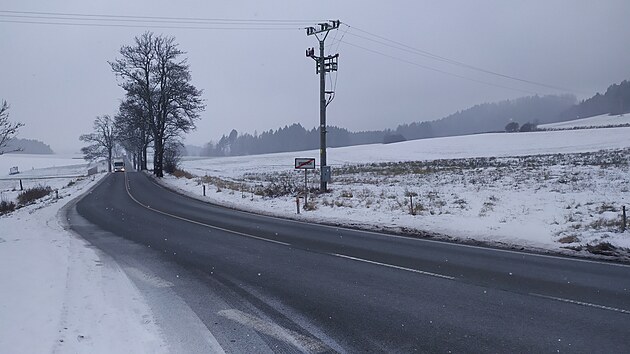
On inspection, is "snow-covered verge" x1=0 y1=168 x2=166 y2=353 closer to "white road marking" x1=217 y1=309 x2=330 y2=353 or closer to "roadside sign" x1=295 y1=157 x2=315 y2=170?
"white road marking" x1=217 y1=309 x2=330 y2=353

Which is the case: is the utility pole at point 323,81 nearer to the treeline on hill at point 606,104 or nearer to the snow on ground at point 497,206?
the snow on ground at point 497,206

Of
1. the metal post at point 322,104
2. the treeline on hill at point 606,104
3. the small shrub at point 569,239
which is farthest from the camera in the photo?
the treeline on hill at point 606,104

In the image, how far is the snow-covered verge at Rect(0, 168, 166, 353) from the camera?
17.4 feet

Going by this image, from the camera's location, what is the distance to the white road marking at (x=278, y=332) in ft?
17.4

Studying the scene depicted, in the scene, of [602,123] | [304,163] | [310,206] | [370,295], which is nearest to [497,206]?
[310,206]


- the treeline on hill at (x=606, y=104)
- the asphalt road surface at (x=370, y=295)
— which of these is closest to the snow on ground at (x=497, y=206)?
the asphalt road surface at (x=370, y=295)

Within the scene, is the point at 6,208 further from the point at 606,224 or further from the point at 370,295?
the point at 606,224

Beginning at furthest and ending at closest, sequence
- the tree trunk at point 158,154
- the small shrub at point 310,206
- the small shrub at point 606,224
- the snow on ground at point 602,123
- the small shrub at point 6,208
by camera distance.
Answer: the snow on ground at point 602,123, the tree trunk at point 158,154, the small shrub at point 6,208, the small shrub at point 310,206, the small shrub at point 606,224

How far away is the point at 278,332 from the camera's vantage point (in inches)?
228

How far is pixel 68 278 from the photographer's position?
27.7 feet

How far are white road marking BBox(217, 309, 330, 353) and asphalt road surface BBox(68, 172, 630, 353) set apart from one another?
0.01 metres

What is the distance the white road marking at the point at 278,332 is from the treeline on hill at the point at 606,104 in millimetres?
174515

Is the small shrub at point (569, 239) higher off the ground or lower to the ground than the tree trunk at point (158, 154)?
lower

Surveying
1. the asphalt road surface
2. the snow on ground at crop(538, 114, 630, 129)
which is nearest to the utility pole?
the asphalt road surface
